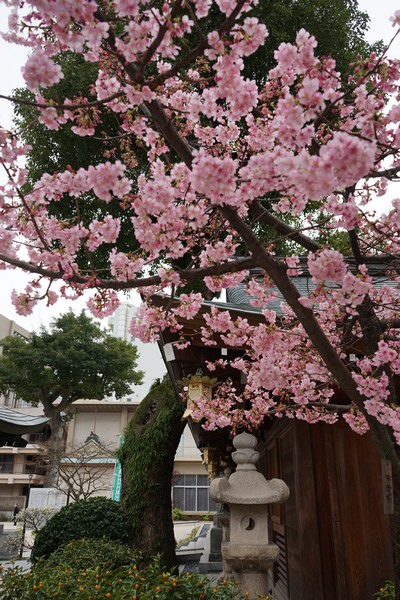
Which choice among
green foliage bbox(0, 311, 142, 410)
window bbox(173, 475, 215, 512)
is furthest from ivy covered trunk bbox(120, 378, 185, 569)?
window bbox(173, 475, 215, 512)

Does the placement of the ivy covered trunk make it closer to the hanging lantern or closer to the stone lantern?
the hanging lantern


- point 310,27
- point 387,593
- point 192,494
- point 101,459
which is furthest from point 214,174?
point 192,494

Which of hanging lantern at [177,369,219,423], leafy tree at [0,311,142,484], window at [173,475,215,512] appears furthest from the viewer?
window at [173,475,215,512]

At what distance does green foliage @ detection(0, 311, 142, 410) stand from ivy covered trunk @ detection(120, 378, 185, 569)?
17.8 metres

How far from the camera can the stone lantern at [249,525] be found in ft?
12.2

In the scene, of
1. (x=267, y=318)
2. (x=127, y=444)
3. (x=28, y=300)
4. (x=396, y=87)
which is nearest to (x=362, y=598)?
(x=267, y=318)

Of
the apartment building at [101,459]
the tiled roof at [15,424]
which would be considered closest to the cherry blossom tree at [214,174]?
the tiled roof at [15,424]

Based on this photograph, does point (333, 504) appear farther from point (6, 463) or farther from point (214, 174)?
point (6, 463)

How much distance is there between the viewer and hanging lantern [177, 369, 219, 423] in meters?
5.03

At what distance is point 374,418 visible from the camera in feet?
9.69

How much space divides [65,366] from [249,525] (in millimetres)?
23891

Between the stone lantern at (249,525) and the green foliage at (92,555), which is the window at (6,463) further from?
the stone lantern at (249,525)

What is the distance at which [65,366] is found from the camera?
2641 centimetres

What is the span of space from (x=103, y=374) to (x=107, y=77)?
26.0 m
